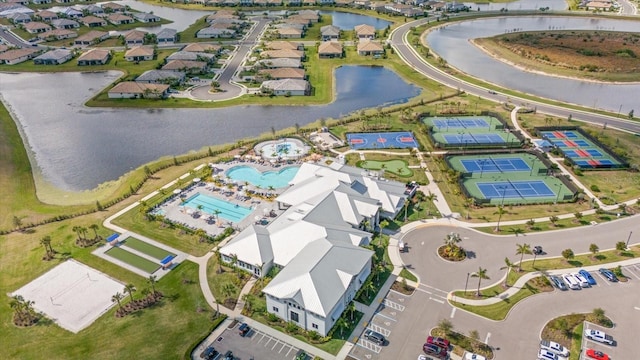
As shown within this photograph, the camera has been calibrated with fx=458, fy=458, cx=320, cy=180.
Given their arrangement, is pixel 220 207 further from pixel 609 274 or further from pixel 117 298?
→ pixel 609 274

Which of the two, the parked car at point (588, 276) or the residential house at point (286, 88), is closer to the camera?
the parked car at point (588, 276)

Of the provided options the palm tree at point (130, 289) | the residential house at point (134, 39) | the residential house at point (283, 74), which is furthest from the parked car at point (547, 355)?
the residential house at point (134, 39)

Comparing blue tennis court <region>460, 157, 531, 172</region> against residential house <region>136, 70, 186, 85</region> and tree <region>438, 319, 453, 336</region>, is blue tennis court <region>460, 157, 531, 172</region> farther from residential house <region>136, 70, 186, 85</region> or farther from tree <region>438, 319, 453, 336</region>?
residential house <region>136, 70, 186, 85</region>

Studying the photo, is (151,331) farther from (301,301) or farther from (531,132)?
(531,132)

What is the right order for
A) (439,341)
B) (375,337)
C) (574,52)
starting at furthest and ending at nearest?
(574,52), (375,337), (439,341)

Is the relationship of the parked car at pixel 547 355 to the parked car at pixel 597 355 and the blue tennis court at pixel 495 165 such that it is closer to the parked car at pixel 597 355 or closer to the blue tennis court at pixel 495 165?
the parked car at pixel 597 355

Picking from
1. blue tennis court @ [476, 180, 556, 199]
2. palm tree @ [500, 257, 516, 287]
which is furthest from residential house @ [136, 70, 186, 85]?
palm tree @ [500, 257, 516, 287]

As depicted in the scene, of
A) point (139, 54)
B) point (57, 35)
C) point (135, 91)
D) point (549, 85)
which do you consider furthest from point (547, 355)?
point (57, 35)
